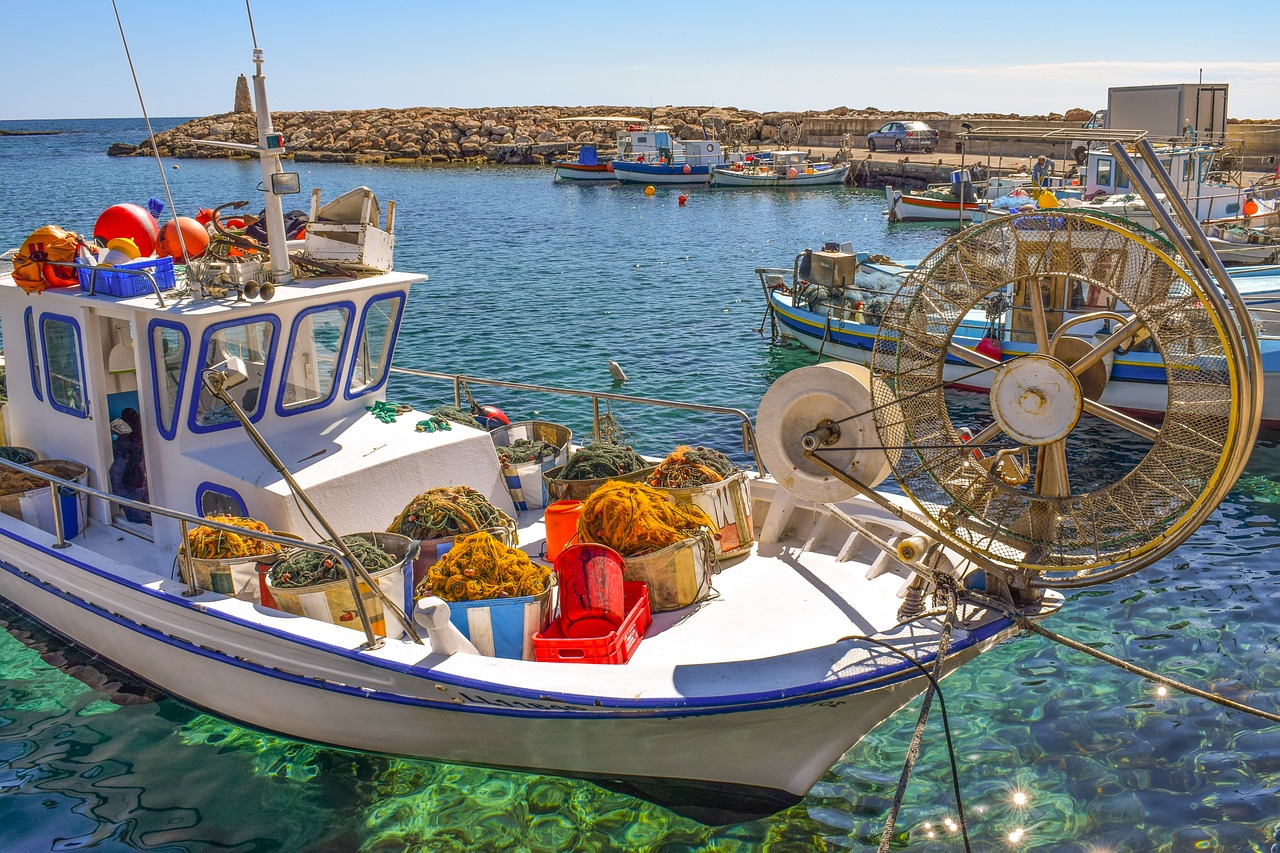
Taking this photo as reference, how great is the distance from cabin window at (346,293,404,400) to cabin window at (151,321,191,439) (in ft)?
4.28

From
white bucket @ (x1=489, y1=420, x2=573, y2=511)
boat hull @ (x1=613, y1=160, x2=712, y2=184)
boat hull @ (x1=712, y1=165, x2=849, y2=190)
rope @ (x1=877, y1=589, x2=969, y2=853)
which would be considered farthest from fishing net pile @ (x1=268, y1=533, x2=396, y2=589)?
boat hull @ (x1=613, y1=160, x2=712, y2=184)

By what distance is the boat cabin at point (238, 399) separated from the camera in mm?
7754

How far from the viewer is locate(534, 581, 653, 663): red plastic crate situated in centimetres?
658

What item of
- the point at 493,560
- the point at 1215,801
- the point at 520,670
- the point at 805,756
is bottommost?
the point at 1215,801

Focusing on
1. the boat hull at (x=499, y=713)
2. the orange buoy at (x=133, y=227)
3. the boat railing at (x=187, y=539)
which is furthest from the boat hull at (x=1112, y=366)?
the boat railing at (x=187, y=539)

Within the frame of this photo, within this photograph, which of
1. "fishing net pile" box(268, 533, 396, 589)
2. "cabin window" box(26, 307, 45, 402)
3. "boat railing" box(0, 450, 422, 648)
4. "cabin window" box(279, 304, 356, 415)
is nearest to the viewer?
"boat railing" box(0, 450, 422, 648)

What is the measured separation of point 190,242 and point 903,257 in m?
30.7

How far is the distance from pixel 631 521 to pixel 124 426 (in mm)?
4264

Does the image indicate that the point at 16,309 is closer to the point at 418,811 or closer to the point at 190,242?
the point at 190,242

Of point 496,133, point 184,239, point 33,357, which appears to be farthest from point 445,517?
point 496,133

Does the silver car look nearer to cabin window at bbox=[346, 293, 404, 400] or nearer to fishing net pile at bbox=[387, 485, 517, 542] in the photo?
cabin window at bbox=[346, 293, 404, 400]

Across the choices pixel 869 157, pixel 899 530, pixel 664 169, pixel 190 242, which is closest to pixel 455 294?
pixel 190 242

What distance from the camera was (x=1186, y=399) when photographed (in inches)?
207

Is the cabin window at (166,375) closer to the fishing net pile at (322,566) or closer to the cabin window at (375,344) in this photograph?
the cabin window at (375,344)
